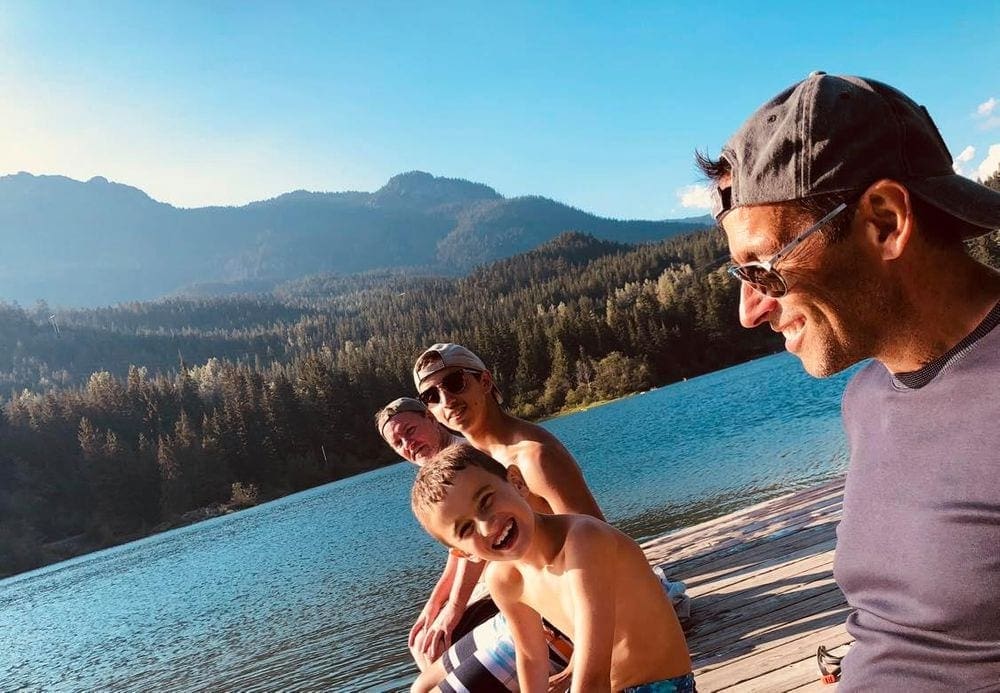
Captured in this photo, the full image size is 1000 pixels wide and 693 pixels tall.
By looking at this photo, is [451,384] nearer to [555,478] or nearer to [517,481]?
[555,478]

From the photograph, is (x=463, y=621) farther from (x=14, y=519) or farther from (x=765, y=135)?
(x=14, y=519)

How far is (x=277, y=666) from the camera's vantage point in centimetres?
1382

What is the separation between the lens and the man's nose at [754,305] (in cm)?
179

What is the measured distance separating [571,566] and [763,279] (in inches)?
48.2

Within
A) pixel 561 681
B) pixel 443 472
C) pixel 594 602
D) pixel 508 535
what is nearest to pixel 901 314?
pixel 594 602

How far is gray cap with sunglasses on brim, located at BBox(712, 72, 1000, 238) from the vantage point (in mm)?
1498

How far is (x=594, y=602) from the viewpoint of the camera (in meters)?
2.47

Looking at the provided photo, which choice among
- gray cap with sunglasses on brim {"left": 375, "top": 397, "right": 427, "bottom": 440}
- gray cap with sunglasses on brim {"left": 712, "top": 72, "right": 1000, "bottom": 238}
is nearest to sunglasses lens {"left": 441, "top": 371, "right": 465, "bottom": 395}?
gray cap with sunglasses on brim {"left": 375, "top": 397, "right": 427, "bottom": 440}

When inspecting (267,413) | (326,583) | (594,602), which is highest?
(594,602)

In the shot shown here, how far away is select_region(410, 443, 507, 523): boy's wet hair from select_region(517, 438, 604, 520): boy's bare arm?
0.50 m

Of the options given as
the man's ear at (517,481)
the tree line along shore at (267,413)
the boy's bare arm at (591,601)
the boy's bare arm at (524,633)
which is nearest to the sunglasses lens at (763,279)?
the boy's bare arm at (591,601)

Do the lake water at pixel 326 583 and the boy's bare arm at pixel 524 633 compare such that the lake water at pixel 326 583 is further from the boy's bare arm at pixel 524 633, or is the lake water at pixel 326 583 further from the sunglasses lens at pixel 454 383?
the boy's bare arm at pixel 524 633

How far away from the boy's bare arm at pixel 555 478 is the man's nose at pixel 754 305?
1.41m

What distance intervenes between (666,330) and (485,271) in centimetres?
10848
